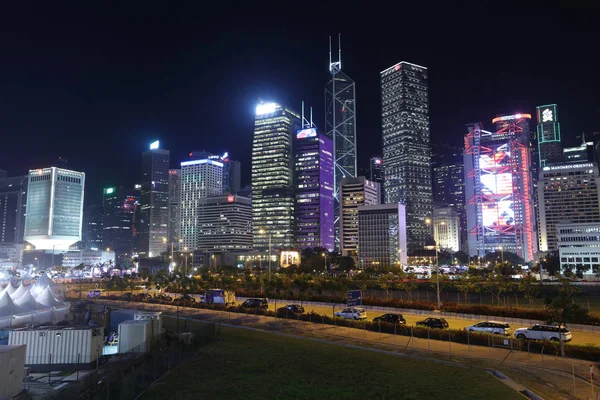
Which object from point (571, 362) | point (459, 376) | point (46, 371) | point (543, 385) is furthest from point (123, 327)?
point (571, 362)

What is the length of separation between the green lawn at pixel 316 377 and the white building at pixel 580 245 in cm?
13331

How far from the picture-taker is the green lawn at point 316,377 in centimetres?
2041

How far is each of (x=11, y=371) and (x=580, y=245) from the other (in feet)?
518

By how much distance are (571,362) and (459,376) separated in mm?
8321

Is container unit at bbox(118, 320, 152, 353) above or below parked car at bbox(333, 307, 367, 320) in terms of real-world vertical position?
above

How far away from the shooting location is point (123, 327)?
28984mm

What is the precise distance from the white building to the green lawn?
13331 centimetres

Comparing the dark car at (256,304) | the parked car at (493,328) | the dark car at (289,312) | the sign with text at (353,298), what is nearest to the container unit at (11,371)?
the sign with text at (353,298)

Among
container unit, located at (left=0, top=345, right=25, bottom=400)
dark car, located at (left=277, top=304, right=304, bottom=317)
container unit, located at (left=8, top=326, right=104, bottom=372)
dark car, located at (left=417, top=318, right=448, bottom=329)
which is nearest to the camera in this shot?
container unit, located at (left=0, top=345, right=25, bottom=400)

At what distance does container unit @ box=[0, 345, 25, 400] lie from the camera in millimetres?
17484

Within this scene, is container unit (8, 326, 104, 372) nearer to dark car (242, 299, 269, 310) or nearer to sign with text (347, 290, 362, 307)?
sign with text (347, 290, 362, 307)

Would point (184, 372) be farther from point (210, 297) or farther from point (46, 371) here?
point (210, 297)

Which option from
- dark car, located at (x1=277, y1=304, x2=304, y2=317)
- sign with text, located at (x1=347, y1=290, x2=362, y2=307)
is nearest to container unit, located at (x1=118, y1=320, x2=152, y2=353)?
sign with text, located at (x1=347, y1=290, x2=362, y2=307)

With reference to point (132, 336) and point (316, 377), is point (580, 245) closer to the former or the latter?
point (316, 377)
